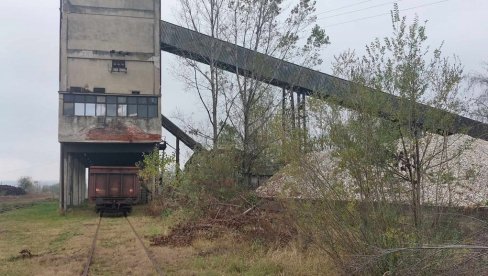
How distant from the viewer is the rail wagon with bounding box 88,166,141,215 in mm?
33406

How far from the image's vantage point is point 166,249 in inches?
564

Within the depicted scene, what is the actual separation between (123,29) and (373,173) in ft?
107

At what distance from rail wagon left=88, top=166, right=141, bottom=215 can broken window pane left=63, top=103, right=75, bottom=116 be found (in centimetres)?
408

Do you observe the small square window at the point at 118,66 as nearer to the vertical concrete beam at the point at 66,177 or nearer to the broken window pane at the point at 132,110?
the broken window pane at the point at 132,110

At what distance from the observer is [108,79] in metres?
37.4

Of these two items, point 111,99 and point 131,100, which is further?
point 131,100

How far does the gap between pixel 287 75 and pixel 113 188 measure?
1341cm

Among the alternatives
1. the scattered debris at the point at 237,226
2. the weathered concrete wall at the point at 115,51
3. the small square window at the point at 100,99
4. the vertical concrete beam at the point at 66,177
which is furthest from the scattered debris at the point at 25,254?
the small square window at the point at 100,99

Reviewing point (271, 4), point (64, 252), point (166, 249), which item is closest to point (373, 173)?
point (166, 249)

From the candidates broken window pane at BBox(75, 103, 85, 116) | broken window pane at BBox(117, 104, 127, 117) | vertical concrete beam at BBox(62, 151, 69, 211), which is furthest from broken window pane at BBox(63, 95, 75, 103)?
vertical concrete beam at BBox(62, 151, 69, 211)

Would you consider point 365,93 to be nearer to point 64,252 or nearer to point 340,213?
point 340,213

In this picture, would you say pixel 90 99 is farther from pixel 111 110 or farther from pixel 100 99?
pixel 111 110

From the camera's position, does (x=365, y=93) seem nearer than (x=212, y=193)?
Yes

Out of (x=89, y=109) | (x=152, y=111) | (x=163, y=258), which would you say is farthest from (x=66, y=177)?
(x=163, y=258)
